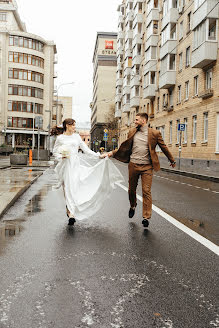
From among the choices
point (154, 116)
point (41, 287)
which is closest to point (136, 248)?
point (41, 287)

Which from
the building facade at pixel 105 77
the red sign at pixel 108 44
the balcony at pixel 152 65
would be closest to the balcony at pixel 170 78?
the balcony at pixel 152 65

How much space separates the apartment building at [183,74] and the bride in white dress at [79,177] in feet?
66.2

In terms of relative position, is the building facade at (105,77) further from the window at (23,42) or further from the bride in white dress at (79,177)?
the bride in white dress at (79,177)

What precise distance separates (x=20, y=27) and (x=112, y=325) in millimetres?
83605

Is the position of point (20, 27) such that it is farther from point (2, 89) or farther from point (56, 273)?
point (56, 273)

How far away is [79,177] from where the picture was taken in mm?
7066

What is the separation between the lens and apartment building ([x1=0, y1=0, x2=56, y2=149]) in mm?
68812

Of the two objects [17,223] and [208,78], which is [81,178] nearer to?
[17,223]

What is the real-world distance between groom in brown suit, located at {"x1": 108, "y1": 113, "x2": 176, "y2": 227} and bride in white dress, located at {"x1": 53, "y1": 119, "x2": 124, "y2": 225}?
1.07 feet

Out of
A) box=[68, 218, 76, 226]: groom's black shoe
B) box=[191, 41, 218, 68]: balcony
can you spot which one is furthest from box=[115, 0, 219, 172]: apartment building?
box=[68, 218, 76, 226]: groom's black shoe

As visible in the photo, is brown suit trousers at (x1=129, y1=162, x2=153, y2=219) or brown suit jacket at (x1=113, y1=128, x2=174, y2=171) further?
brown suit jacket at (x1=113, y1=128, x2=174, y2=171)

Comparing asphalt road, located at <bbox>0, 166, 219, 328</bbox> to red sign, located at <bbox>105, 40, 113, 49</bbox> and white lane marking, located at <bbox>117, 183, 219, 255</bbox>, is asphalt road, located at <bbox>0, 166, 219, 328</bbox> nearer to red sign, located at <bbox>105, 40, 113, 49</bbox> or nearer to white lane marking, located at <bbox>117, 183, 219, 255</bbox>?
white lane marking, located at <bbox>117, 183, 219, 255</bbox>

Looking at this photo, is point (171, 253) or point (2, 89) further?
point (2, 89)

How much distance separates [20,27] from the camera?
7994 cm
